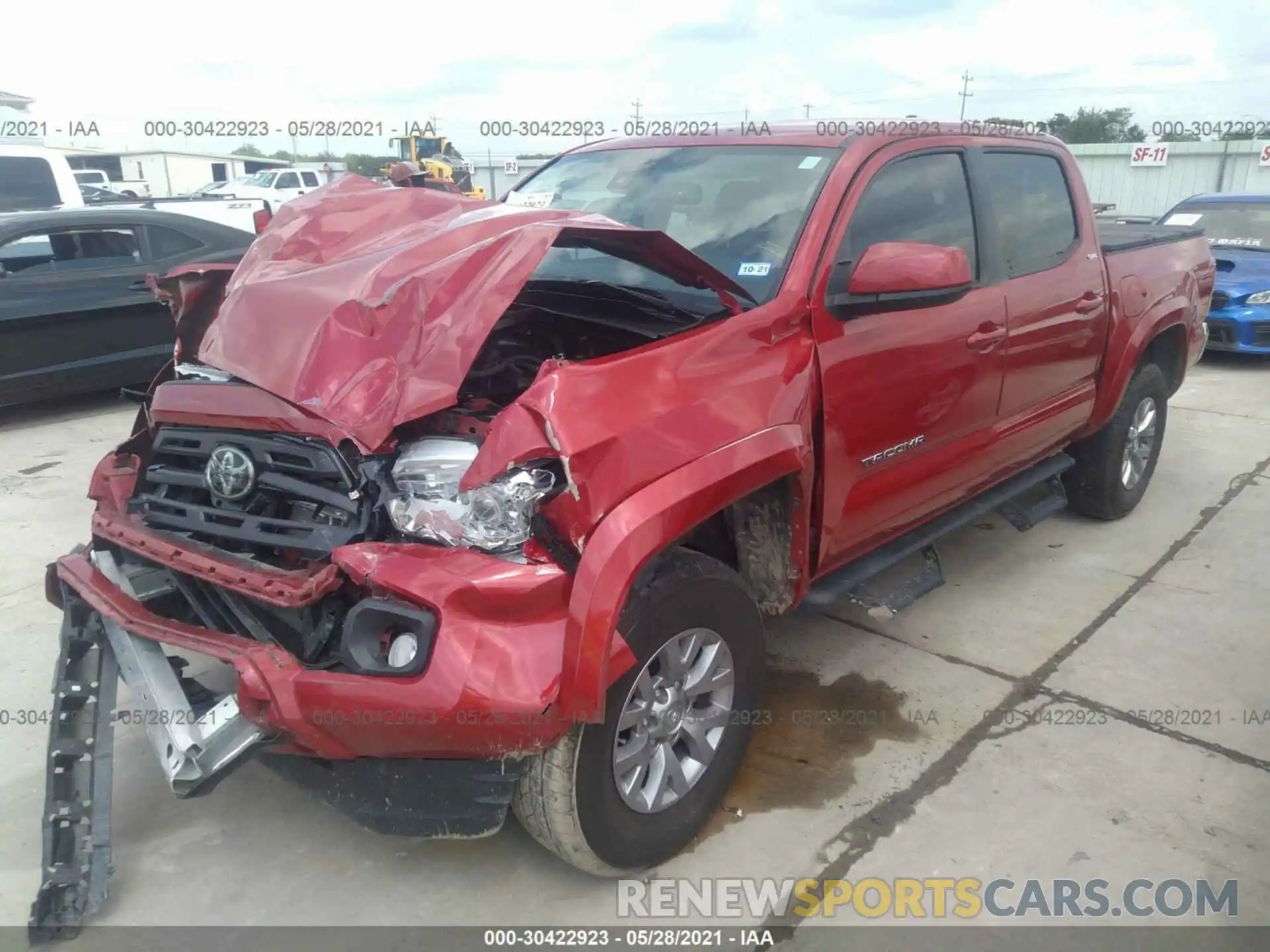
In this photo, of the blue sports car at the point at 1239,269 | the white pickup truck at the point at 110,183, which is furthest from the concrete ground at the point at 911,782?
the white pickup truck at the point at 110,183

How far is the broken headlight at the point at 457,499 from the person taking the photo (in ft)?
7.13

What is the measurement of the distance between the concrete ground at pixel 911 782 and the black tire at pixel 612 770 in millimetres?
165

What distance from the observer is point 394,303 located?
2.36 metres

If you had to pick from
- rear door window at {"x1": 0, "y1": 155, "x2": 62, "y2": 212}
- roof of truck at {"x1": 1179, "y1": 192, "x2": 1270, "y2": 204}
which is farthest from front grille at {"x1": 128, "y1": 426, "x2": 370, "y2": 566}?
roof of truck at {"x1": 1179, "y1": 192, "x2": 1270, "y2": 204}

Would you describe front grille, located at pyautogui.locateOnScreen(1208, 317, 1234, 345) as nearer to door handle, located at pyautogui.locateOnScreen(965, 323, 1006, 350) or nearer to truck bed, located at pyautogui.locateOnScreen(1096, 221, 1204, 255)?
truck bed, located at pyautogui.locateOnScreen(1096, 221, 1204, 255)

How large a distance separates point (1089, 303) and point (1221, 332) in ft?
21.0

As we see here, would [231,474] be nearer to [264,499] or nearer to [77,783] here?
[264,499]

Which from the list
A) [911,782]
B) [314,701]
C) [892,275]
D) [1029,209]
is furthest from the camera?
[1029,209]

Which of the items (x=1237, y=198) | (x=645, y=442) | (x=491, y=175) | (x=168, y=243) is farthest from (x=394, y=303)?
(x=491, y=175)

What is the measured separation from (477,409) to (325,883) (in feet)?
4.45

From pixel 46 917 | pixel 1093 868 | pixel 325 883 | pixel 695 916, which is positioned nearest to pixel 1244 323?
pixel 1093 868

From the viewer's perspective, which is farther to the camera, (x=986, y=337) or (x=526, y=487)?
(x=986, y=337)

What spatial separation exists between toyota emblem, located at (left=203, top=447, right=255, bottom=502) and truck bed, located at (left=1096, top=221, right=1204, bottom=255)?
3.95 meters

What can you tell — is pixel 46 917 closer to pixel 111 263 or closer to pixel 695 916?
pixel 695 916
